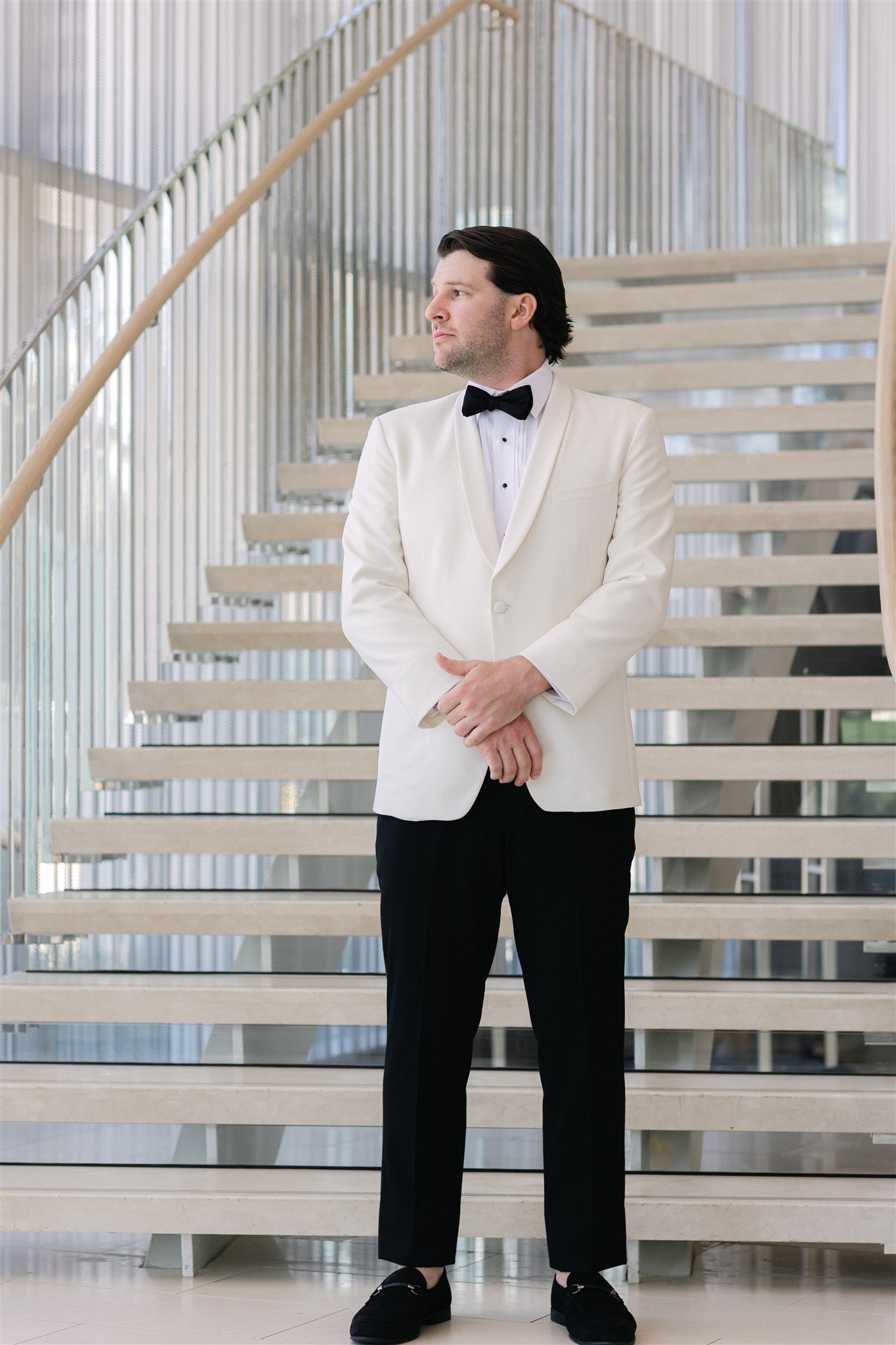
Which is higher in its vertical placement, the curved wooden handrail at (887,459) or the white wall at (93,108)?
the white wall at (93,108)

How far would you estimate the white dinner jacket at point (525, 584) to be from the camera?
2205mm

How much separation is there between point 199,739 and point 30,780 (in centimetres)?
68

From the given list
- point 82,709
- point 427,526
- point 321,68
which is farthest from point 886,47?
point 427,526

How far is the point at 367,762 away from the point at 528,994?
3.88 feet

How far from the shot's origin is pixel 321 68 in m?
5.10

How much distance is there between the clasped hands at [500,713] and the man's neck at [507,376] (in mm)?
453

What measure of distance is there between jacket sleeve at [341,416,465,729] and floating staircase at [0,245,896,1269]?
812mm

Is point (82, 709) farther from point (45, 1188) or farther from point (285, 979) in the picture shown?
point (45, 1188)

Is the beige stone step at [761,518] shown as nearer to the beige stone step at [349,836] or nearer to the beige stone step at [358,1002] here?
the beige stone step at [349,836]

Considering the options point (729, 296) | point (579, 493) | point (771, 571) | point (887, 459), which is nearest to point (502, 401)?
point (579, 493)

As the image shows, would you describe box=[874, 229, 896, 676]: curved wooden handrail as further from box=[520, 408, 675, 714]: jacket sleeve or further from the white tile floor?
the white tile floor

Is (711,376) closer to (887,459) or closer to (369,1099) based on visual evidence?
(887,459)

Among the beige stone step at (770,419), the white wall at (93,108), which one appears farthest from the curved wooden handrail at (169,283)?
the beige stone step at (770,419)

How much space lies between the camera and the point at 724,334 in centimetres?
450
